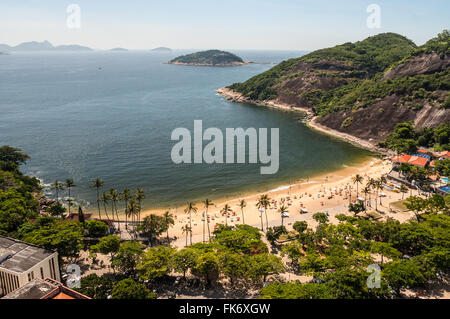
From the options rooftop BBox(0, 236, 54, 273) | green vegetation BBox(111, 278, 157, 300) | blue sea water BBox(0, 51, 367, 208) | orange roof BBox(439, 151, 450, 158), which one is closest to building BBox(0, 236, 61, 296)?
rooftop BBox(0, 236, 54, 273)

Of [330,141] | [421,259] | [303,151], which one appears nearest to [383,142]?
[330,141]

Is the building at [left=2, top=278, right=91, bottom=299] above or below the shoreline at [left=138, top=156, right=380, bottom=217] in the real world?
above

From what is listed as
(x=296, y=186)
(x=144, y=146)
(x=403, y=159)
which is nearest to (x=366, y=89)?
(x=403, y=159)

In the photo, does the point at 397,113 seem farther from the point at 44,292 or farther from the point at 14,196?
the point at 14,196

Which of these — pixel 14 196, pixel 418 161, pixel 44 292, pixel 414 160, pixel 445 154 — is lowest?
pixel 44 292

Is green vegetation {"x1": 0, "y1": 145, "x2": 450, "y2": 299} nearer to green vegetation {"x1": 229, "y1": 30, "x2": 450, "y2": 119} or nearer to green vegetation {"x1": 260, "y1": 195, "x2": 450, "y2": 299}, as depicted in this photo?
green vegetation {"x1": 260, "y1": 195, "x2": 450, "y2": 299}

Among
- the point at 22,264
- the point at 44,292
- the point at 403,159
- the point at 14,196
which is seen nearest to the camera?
the point at 44,292

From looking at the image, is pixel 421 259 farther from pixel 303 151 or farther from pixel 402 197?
pixel 303 151
